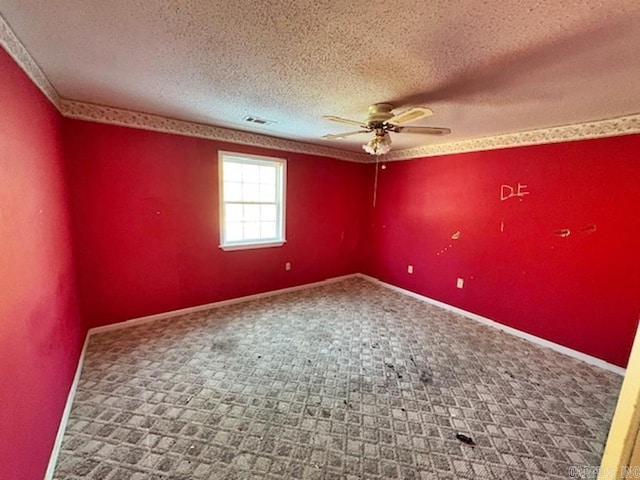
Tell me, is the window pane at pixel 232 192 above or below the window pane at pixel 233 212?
above

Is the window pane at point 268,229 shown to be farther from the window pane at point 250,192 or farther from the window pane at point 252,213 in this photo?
the window pane at point 250,192

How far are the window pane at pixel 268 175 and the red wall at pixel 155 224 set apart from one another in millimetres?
240

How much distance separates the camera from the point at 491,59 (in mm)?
1515

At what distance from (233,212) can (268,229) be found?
0.60 meters

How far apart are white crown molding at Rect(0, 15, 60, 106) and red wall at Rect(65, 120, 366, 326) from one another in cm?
71

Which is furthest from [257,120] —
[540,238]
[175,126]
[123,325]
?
[540,238]

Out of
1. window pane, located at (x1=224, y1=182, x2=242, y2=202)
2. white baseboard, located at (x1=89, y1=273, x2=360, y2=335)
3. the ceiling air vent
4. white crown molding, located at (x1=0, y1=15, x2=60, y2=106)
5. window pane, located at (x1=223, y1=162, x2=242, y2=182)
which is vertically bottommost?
white baseboard, located at (x1=89, y1=273, x2=360, y2=335)

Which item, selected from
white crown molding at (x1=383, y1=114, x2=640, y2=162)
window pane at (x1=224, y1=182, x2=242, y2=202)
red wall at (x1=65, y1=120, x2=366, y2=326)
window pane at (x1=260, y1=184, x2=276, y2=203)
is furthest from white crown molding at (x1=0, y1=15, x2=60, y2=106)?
white crown molding at (x1=383, y1=114, x2=640, y2=162)

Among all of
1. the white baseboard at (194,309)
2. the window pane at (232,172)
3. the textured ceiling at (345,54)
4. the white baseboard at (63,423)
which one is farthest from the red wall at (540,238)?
the white baseboard at (63,423)

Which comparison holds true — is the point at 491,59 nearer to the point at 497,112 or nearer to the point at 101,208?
the point at 497,112

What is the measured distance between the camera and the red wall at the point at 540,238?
99.0 inches

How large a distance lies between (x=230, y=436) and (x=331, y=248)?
11.1 ft

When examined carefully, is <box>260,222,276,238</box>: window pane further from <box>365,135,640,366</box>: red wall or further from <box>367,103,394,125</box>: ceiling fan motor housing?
<box>367,103,394,125</box>: ceiling fan motor housing

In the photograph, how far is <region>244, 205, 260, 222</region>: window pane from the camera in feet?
12.9
